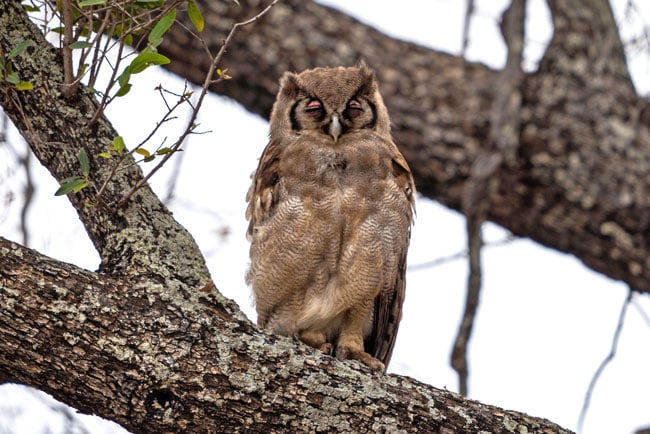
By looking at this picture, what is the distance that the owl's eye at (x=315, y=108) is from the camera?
4.62 meters

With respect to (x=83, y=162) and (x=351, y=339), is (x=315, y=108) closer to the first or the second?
(x=351, y=339)

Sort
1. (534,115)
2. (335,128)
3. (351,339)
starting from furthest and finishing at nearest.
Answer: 1. (534,115)
2. (335,128)
3. (351,339)

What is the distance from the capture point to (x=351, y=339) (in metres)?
4.38

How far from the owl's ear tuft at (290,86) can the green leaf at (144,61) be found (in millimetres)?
1736

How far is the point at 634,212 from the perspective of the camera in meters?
5.40

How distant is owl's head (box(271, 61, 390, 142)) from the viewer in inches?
182

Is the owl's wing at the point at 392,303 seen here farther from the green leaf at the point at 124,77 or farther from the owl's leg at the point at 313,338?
the green leaf at the point at 124,77

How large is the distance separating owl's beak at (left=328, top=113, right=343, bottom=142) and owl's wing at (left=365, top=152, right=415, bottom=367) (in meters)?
0.28

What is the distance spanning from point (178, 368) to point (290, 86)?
7.05 ft

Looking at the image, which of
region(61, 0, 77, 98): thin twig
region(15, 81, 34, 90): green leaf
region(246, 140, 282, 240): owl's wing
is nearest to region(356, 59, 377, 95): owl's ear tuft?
region(246, 140, 282, 240): owl's wing

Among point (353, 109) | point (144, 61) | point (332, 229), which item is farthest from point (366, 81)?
point (144, 61)

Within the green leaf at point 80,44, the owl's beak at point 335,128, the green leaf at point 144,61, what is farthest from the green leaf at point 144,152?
the owl's beak at point 335,128

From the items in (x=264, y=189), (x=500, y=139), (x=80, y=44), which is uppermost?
(x=500, y=139)

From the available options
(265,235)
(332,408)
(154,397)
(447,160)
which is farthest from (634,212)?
(154,397)
